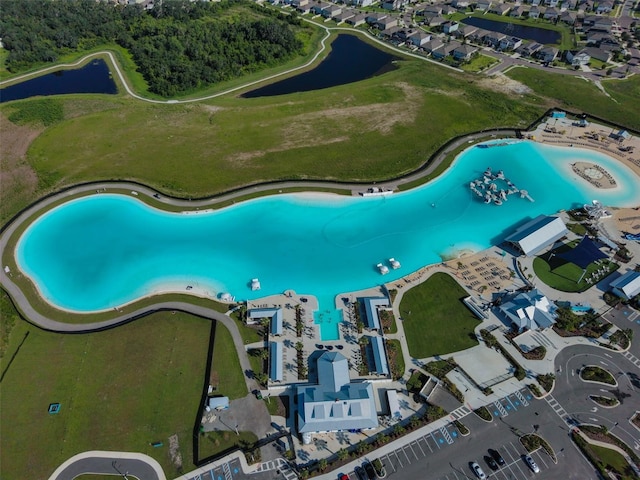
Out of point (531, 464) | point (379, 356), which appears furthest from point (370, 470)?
point (531, 464)

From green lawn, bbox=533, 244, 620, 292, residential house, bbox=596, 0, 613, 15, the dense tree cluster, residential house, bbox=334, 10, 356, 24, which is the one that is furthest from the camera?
residential house, bbox=596, 0, 613, 15

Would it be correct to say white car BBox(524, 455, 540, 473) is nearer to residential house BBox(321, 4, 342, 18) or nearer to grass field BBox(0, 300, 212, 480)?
grass field BBox(0, 300, 212, 480)

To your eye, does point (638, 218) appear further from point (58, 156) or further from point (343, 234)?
point (58, 156)

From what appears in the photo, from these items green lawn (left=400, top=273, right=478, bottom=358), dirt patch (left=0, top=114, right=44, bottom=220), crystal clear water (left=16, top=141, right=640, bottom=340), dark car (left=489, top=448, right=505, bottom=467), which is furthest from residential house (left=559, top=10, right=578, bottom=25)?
dirt patch (left=0, top=114, right=44, bottom=220)

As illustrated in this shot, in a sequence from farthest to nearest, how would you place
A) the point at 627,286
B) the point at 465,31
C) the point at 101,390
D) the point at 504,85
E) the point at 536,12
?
the point at 536,12 < the point at 465,31 < the point at 504,85 < the point at 627,286 < the point at 101,390

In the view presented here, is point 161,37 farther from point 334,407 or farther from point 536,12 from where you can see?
point 536,12

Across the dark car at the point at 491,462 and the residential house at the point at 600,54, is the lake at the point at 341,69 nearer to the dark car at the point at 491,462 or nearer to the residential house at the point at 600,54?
the residential house at the point at 600,54

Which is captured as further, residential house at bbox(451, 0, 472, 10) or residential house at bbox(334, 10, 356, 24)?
A: residential house at bbox(451, 0, 472, 10)
